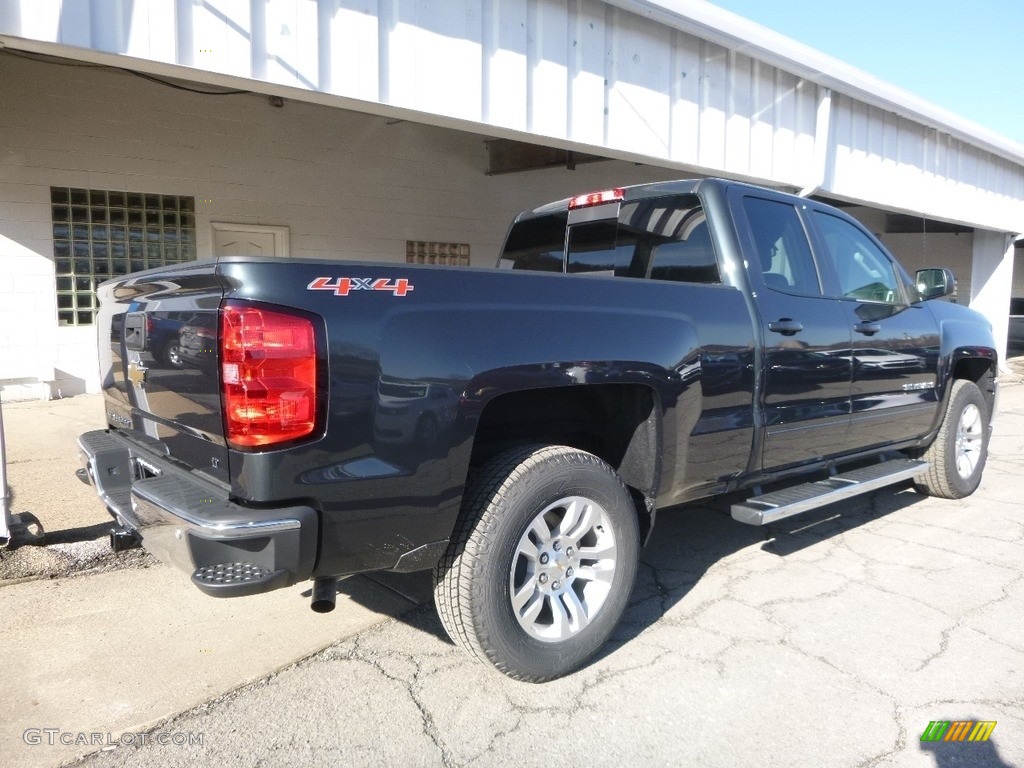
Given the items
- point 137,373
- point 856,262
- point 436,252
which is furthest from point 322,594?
point 436,252

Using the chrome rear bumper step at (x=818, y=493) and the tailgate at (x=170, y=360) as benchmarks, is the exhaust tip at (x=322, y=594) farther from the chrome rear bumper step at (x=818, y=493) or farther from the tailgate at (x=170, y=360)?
the chrome rear bumper step at (x=818, y=493)

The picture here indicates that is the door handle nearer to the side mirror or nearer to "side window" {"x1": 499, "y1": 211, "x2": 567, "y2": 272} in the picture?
"side window" {"x1": 499, "y1": 211, "x2": 567, "y2": 272}

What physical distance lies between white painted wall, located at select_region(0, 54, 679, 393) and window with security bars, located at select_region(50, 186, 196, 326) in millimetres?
101

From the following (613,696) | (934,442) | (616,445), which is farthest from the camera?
(934,442)

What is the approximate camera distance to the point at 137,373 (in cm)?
312

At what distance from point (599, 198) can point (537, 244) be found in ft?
1.98

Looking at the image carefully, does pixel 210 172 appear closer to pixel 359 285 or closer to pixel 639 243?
pixel 639 243

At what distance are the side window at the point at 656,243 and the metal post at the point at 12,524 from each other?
3278 mm

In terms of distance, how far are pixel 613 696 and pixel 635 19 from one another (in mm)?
6738

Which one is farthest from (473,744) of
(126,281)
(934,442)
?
(934,442)

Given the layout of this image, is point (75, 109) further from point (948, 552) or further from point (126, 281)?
point (948, 552)

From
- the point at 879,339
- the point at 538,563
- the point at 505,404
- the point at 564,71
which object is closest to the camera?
the point at 538,563

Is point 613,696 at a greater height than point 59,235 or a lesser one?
lesser

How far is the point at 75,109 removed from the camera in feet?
26.3
